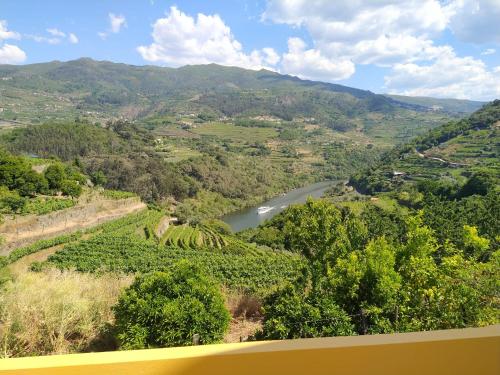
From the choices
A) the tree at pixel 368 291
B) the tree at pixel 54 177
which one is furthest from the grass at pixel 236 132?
the tree at pixel 368 291

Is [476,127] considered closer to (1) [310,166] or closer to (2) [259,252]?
(1) [310,166]

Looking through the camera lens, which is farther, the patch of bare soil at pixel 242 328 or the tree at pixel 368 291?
the patch of bare soil at pixel 242 328

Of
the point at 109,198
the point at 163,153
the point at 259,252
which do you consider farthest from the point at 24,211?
the point at 163,153

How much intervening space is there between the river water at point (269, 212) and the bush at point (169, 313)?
59005 millimetres

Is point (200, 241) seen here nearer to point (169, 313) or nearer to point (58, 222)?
point (58, 222)

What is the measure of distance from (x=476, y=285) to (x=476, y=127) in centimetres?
9609

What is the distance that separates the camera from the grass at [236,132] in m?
156

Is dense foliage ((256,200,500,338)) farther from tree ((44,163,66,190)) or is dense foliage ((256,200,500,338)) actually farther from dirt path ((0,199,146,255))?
tree ((44,163,66,190))

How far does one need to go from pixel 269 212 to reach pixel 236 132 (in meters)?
88.4

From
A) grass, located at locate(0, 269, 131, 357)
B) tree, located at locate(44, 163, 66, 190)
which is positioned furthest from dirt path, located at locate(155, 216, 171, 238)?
grass, located at locate(0, 269, 131, 357)

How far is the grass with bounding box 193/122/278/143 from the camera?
156475 millimetres

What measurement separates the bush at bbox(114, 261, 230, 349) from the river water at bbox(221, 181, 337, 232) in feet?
194

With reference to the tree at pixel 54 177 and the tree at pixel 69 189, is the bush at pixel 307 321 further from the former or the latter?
the tree at pixel 54 177

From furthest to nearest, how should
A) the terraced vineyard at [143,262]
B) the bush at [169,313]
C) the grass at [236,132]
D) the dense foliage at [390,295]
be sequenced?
the grass at [236,132] < the terraced vineyard at [143,262] < the dense foliage at [390,295] < the bush at [169,313]
